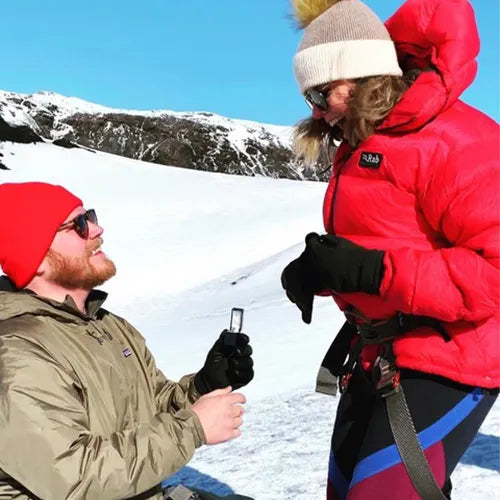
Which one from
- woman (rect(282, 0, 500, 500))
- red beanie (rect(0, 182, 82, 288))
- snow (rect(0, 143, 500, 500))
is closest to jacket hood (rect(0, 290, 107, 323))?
red beanie (rect(0, 182, 82, 288))

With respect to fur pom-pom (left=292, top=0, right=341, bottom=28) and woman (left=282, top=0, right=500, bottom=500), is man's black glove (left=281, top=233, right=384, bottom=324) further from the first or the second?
fur pom-pom (left=292, top=0, right=341, bottom=28)

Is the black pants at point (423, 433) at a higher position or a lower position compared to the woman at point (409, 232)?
lower

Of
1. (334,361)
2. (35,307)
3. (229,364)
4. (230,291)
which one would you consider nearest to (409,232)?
(334,361)

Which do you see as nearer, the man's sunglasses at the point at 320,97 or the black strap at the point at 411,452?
the black strap at the point at 411,452

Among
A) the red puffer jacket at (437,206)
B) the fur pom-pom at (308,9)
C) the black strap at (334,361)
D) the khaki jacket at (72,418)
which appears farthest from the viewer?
the black strap at (334,361)

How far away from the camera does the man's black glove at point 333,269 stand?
2.13 metres

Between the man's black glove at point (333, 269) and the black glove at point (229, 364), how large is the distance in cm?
67

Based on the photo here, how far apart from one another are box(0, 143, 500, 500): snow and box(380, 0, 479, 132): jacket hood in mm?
2461

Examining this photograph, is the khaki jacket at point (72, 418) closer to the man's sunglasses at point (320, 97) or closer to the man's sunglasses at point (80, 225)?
the man's sunglasses at point (80, 225)

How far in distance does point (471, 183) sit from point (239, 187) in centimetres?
2330

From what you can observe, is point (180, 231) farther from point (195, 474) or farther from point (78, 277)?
point (78, 277)

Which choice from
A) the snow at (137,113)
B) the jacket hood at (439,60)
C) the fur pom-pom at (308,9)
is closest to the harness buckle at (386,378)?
the jacket hood at (439,60)

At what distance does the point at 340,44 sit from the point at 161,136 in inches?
4345

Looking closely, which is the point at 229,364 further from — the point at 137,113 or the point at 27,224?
the point at 137,113
